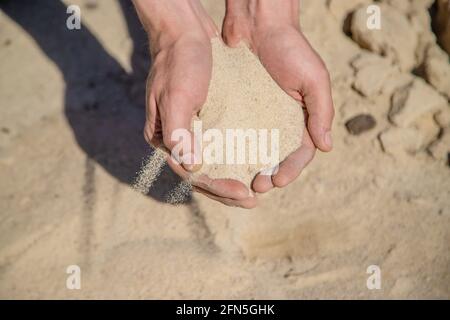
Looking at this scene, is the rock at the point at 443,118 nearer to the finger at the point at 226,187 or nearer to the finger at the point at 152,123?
the finger at the point at 226,187

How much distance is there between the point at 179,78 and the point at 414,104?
97cm

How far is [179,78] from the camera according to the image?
1492 millimetres

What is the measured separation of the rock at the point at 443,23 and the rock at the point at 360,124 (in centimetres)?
45

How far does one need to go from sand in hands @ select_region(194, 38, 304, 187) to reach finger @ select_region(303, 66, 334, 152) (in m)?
0.05

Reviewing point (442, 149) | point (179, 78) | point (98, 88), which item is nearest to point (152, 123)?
point (179, 78)

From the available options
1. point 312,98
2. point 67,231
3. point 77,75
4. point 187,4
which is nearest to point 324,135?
point 312,98

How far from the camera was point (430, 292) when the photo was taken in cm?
158

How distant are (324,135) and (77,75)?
127 cm

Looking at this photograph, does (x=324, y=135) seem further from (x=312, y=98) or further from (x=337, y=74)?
(x=337, y=74)

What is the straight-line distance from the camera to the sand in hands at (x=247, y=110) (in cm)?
154

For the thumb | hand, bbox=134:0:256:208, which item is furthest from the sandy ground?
the thumb

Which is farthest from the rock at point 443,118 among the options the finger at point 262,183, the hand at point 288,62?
the finger at point 262,183

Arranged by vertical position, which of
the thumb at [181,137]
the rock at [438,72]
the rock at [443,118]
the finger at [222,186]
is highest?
the thumb at [181,137]

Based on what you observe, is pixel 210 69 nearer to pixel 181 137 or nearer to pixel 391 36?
pixel 181 137
